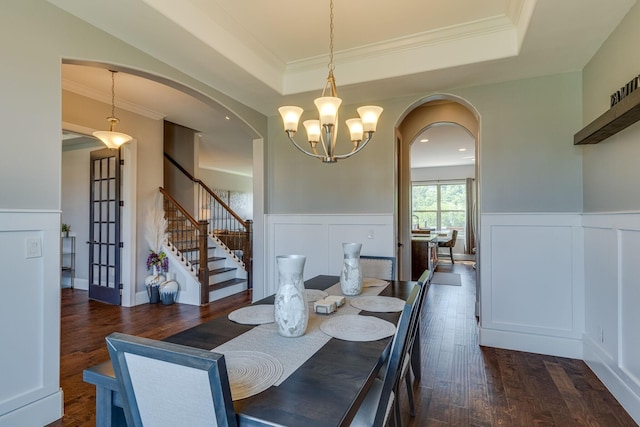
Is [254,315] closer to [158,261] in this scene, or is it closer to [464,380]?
[464,380]

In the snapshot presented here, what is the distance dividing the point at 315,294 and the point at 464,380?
4.53 feet

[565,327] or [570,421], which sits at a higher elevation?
[565,327]

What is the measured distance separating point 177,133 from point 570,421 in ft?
20.3

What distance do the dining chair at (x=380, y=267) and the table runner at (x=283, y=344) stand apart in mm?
1353

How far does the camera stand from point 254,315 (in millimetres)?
1754

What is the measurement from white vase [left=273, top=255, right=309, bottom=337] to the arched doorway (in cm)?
281

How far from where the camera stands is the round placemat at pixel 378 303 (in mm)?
1860

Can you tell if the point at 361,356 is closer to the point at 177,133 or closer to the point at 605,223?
the point at 605,223

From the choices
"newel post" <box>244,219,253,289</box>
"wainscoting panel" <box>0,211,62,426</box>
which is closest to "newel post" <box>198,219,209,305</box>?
"newel post" <box>244,219,253,289</box>

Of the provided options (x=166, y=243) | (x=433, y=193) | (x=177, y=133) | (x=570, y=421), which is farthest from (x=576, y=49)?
(x=433, y=193)

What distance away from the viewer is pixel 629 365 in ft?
7.01

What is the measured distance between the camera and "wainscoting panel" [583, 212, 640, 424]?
209cm

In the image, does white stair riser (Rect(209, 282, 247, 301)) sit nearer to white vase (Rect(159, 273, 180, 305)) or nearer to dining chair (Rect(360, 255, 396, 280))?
white vase (Rect(159, 273, 180, 305))

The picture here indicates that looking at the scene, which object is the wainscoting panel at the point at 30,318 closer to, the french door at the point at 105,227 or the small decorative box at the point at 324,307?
the small decorative box at the point at 324,307
